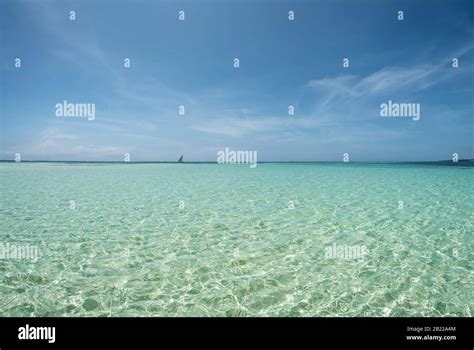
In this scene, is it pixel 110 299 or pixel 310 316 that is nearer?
pixel 310 316

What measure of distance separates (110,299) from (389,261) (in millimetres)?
6972

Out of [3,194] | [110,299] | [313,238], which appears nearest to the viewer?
[110,299]

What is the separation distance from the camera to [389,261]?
25.3 ft

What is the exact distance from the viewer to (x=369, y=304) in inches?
227

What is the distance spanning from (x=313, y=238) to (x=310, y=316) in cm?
425
